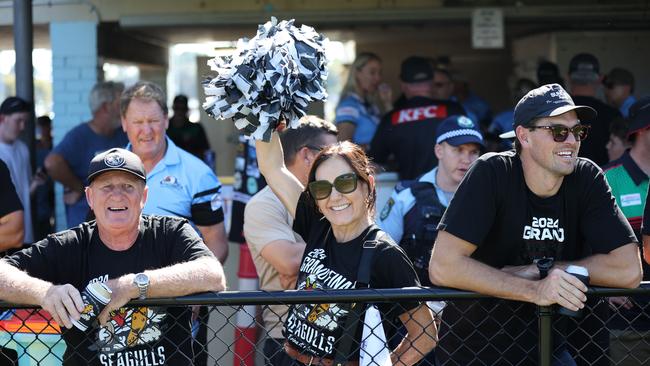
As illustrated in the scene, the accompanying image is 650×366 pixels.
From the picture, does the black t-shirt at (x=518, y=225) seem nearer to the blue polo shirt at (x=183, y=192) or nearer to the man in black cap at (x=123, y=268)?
the man in black cap at (x=123, y=268)

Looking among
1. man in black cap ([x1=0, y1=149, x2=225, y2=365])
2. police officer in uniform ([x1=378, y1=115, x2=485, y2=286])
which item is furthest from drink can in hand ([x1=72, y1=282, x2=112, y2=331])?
police officer in uniform ([x1=378, y1=115, x2=485, y2=286])

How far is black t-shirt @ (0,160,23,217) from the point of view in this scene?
4910 millimetres

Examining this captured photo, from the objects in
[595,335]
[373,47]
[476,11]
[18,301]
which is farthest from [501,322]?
[373,47]

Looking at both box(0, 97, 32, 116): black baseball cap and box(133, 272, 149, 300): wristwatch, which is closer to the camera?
box(133, 272, 149, 300): wristwatch

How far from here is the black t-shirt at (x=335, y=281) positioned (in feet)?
11.0

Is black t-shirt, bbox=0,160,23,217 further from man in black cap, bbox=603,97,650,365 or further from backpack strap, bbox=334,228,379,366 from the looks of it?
man in black cap, bbox=603,97,650,365

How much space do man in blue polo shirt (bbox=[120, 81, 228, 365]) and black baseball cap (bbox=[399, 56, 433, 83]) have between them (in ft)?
8.69

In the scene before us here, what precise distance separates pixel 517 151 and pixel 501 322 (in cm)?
63

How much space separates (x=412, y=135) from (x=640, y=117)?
209 cm

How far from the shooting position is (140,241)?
365 centimetres

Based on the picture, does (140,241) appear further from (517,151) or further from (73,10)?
(73,10)

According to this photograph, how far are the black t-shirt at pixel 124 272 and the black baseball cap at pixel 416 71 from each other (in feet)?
12.2

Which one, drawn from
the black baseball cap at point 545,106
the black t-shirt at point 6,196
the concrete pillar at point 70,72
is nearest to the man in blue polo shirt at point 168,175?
the black t-shirt at point 6,196

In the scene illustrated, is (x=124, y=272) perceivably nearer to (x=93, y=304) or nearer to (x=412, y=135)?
(x=93, y=304)
